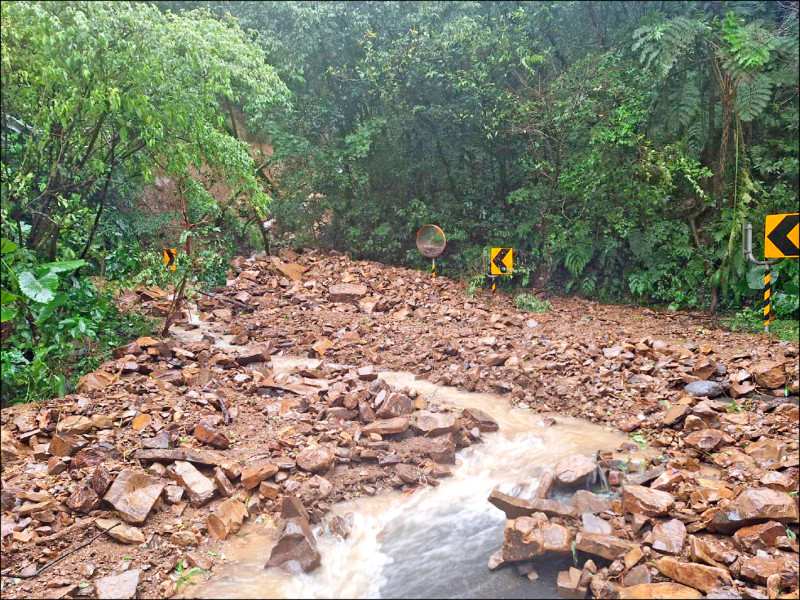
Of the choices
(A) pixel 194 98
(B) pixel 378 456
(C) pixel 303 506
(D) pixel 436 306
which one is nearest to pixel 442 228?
(D) pixel 436 306

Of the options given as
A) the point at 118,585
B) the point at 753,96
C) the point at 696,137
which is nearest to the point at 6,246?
the point at 118,585

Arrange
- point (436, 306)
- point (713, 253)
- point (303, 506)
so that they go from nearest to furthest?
point (303, 506)
point (713, 253)
point (436, 306)

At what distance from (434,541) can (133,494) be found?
2.00 m

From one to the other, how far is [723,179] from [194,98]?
5.23 meters

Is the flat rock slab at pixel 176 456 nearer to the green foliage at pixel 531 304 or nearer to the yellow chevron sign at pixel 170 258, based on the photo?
the yellow chevron sign at pixel 170 258

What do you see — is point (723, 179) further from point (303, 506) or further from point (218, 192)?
point (218, 192)

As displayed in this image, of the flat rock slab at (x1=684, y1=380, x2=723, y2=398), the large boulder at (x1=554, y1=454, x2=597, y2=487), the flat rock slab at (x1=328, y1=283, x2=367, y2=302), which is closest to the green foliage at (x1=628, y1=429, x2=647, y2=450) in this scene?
the flat rock slab at (x1=684, y1=380, x2=723, y2=398)

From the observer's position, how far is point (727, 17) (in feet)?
11.0

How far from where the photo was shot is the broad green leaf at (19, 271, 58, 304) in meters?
4.45

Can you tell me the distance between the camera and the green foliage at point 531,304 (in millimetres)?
7772

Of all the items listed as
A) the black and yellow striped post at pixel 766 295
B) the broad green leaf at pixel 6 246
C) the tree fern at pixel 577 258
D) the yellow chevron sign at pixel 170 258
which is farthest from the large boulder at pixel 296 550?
the tree fern at pixel 577 258

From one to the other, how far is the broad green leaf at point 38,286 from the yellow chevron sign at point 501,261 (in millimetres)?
6012

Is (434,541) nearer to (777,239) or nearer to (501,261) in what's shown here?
(777,239)

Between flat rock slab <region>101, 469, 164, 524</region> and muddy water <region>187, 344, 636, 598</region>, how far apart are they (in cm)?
62
